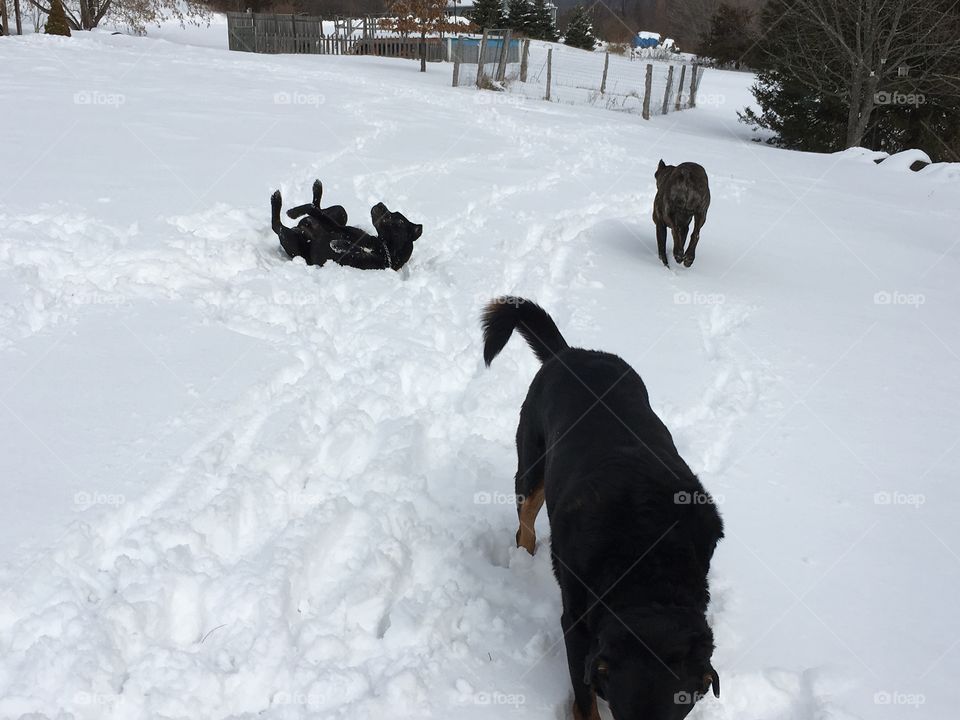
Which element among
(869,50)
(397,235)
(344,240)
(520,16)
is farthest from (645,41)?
(344,240)

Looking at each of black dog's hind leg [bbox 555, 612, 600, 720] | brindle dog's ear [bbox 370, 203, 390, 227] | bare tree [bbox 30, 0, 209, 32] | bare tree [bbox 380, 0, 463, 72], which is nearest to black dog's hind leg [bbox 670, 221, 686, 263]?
brindle dog's ear [bbox 370, 203, 390, 227]

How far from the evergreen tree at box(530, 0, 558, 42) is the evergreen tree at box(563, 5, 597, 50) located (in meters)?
2.05

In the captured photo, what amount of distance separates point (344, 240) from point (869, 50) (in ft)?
57.1

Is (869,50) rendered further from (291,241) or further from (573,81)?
(291,241)

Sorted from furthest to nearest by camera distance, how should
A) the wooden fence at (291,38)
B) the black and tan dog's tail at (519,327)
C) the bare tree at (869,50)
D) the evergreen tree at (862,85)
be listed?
the wooden fence at (291,38) → the evergreen tree at (862,85) → the bare tree at (869,50) → the black and tan dog's tail at (519,327)

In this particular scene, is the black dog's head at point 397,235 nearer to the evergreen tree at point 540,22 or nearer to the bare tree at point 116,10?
the bare tree at point 116,10

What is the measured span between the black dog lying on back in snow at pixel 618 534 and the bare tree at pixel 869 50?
18.3m

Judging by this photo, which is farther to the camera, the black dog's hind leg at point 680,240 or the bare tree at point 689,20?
the bare tree at point 689,20

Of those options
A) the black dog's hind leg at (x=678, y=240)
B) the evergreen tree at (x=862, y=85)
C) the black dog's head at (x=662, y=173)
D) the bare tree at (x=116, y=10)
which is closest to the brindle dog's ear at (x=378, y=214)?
the black dog's hind leg at (x=678, y=240)

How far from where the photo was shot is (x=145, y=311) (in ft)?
14.9

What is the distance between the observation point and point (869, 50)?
56.9ft

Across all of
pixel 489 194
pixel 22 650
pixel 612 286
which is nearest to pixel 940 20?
pixel 489 194

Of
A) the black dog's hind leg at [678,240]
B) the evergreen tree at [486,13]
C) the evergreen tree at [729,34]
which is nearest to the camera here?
the black dog's hind leg at [678,240]

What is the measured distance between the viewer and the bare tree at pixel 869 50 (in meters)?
16.4
